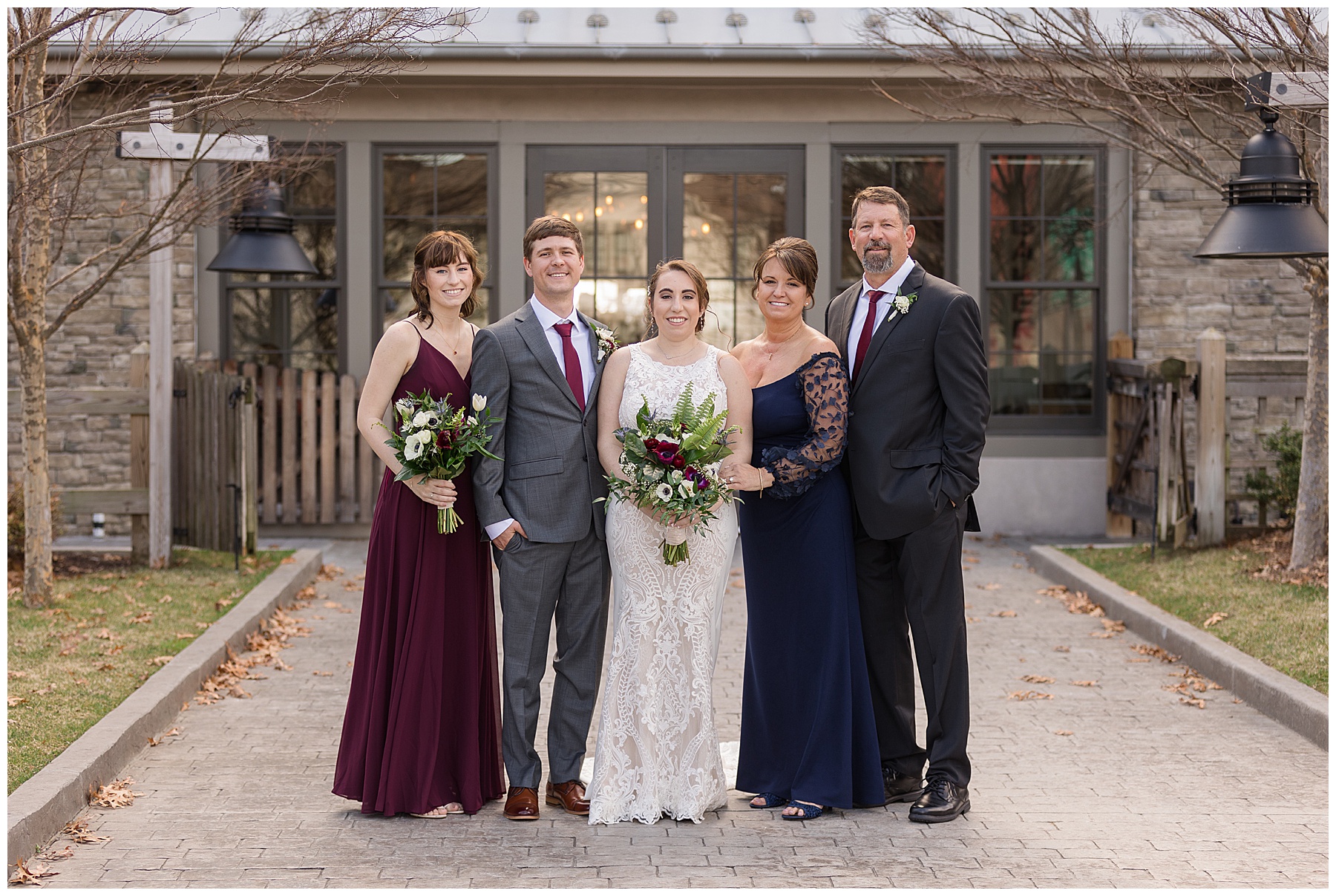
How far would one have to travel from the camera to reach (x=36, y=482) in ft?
28.2

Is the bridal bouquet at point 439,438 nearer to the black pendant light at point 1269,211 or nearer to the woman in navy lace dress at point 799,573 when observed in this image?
the woman in navy lace dress at point 799,573

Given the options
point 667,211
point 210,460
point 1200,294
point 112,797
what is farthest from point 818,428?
point 1200,294

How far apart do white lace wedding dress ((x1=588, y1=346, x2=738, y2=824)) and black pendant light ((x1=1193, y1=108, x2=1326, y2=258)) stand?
13.8ft

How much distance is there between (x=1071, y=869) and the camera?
4465 millimetres

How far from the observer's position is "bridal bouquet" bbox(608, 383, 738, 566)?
472cm

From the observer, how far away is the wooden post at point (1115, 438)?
40.3ft

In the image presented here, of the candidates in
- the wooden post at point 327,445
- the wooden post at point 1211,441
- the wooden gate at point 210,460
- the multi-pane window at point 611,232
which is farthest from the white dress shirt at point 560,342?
the multi-pane window at point 611,232

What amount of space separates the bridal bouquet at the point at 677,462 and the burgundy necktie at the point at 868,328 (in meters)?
0.61

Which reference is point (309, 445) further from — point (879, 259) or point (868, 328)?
point (879, 259)

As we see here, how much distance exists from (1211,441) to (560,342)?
703 centimetres

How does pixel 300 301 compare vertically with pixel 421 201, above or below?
below

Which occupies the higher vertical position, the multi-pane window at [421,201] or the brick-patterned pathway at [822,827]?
the multi-pane window at [421,201]

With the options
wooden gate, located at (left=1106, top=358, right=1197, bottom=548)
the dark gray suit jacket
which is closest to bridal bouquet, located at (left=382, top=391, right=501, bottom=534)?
the dark gray suit jacket

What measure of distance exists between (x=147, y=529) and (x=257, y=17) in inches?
175
